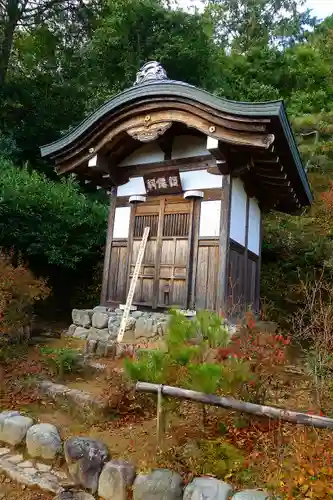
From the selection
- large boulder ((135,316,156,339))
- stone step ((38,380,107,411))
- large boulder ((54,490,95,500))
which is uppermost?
large boulder ((135,316,156,339))

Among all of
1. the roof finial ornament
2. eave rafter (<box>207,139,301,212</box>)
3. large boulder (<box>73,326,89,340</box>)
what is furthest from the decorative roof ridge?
large boulder (<box>73,326,89,340</box>)

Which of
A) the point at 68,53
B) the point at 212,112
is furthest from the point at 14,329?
the point at 68,53

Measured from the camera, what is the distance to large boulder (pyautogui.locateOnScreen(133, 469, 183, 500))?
3.67m

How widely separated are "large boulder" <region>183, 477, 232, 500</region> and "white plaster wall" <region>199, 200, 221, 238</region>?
5144 millimetres

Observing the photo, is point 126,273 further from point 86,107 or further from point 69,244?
point 86,107

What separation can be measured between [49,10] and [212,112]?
1624 cm

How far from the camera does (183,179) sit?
8805 millimetres

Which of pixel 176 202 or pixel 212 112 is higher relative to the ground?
pixel 212 112

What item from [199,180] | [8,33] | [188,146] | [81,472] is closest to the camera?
[81,472]

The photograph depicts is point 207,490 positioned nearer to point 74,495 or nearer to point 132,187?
point 74,495

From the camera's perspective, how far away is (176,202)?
8.89 meters

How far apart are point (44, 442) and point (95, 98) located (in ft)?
47.4

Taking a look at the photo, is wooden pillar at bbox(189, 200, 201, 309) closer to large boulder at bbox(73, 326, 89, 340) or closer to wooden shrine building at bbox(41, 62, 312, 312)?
wooden shrine building at bbox(41, 62, 312, 312)

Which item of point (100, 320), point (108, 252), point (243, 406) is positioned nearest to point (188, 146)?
point (108, 252)
